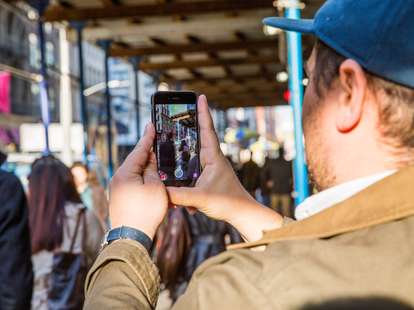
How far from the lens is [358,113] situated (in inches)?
52.7

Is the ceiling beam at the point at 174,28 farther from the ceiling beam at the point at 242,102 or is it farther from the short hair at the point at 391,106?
the ceiling beam at the point at 242,102

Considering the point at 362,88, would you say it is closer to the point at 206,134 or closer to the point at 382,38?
the point at 382,38

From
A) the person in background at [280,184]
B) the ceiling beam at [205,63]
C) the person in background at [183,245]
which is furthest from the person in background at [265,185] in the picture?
the person in background at [183,245]

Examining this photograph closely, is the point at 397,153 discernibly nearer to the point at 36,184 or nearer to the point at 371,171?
the point at 371,171

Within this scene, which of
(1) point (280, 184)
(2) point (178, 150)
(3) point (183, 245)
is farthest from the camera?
(1) point (280, 184)

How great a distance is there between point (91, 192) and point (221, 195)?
7035 millimetres

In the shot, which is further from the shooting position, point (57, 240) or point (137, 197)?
point (57, 240)

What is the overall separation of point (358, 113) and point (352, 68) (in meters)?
0.08

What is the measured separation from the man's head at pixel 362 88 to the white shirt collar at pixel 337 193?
2 centimetres

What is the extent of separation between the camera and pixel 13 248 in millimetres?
4020

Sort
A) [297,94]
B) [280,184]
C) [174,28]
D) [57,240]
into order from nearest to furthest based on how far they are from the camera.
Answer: [57,240] < [297,94] < [174,28] < [280,184]

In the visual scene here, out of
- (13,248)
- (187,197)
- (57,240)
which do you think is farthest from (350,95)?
(57,240)

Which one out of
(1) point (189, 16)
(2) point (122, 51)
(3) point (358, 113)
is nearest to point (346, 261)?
(3) point (358, 113)

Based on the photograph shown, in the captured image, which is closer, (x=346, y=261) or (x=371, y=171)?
(x=346, y=261)
